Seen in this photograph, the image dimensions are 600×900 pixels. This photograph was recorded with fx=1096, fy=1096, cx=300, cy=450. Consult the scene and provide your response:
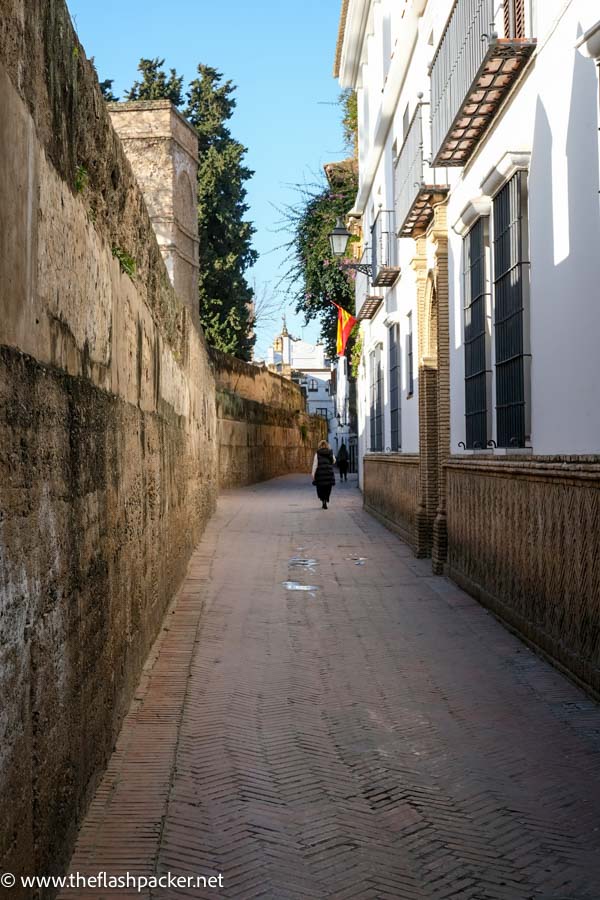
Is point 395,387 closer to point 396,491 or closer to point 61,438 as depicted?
point 396,491

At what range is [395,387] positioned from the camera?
17984 mm

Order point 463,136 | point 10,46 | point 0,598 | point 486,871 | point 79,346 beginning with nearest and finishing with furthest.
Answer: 1. point 0,598
2. point 10,46
3. point 486,871
4. point 79,346
5. point 463,136

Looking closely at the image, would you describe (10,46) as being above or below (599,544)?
above

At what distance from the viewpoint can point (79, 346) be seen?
161 inches

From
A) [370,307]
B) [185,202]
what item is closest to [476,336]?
[370,307]

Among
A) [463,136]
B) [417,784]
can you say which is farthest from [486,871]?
[463,136]

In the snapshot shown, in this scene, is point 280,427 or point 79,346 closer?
point 79,346

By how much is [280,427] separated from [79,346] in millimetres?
35315

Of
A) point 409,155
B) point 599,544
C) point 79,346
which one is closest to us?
point 79,346

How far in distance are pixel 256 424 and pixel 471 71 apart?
23.7 m

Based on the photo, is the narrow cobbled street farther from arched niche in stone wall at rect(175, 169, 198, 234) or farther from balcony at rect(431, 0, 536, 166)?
arched niche in stone wall at rect(175, 169, 198, 234)

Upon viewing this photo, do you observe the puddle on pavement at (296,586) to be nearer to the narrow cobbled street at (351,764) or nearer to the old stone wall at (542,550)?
the narrow cobbled street at (351,764)

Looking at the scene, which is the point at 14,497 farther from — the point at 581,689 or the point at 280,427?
the point at 280,427

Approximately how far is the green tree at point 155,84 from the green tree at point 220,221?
1.81ft
